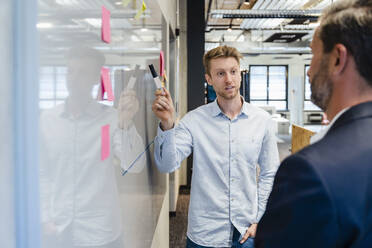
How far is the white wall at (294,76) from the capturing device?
12703mm

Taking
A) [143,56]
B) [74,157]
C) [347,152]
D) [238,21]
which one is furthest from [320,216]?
[238,21]

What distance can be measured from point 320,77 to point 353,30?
100 mm

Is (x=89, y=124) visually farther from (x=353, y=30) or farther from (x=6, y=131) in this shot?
(x=353, y=30)

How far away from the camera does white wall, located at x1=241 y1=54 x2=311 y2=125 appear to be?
1270cm

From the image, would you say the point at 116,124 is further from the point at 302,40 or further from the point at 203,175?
the point at 302,40

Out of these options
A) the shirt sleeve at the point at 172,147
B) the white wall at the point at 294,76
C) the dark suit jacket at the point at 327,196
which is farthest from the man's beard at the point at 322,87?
the white wall at the point at 294,76

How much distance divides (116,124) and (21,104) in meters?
0.42

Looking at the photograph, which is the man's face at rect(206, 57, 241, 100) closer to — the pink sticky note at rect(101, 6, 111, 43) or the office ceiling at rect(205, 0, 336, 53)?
the pink sticky note at rect(101, 6, 111, 43)

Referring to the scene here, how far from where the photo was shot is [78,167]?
1.95ft

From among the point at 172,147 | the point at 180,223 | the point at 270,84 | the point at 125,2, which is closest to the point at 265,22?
the point at 180,223

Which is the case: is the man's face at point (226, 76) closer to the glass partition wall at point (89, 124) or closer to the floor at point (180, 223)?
the glass partition wall at point (89, 124)

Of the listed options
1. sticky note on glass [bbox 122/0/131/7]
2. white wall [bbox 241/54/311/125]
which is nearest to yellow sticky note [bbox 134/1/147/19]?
sticky note on glass [bbox 122/0/131/7]

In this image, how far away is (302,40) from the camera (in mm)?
10906

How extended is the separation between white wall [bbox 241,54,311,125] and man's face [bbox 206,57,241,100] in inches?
451
